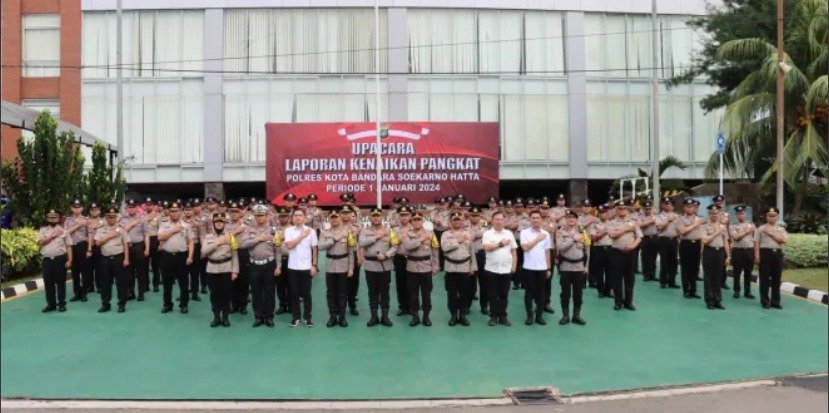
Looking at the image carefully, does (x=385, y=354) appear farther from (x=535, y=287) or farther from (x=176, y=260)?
(x=176, y=260)

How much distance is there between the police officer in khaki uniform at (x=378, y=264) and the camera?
26.9 feet

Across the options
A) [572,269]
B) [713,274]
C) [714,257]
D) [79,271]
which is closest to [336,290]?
[572,269]

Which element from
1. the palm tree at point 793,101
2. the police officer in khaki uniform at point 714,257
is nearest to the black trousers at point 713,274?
the police officer in khaki uniform at point 714,257

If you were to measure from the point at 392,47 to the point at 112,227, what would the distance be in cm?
1607

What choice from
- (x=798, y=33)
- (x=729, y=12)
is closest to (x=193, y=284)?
(x=798, y=33)

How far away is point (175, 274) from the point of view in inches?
361

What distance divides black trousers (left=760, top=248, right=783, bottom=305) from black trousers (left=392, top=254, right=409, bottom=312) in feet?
16.1

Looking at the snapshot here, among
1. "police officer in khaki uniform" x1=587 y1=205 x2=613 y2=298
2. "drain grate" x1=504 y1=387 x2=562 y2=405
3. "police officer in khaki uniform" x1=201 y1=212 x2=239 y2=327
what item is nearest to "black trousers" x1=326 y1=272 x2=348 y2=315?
"police officer in khaki uniform" x1=201 y1=212 x2=239 y2=327

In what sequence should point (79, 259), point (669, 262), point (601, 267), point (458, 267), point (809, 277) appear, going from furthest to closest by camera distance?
point (809, 277)
point (669, 262)
point (601, 267)
point (79, 259)
point (458, 267)

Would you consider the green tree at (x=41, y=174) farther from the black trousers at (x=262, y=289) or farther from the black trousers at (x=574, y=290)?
the black trousers at (x=574, y=290)

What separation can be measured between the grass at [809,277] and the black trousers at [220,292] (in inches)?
337

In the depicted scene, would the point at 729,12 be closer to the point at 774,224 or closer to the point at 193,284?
the point at 774,224

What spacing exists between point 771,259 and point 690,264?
50.2 inches

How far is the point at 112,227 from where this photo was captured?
928 centimetres
